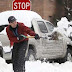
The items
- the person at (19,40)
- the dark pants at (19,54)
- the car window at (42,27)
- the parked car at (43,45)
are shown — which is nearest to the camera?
the person at (19,40)

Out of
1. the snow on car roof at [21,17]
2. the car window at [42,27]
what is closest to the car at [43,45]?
the car window at [42,27]

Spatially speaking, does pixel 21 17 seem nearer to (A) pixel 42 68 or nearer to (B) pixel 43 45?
(B) pixel 43 45

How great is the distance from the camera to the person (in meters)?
8.00

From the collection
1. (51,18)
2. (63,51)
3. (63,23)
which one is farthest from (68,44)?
(51,18)

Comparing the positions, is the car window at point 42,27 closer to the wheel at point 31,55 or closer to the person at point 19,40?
the wheel at point 31,55

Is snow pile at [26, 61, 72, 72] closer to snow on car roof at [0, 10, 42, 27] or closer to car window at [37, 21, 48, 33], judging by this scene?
car window at [37, 21, 48, 33]

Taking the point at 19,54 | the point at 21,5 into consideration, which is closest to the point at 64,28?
the point at 21,5

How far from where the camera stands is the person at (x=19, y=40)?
8.00 metres

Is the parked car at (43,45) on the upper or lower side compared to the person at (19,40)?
lower

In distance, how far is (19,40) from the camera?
8.14 m

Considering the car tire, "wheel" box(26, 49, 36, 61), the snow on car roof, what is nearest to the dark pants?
"wheel" box(26, 49, 36, 61)

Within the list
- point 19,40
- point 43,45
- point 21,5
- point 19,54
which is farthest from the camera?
point 21,5

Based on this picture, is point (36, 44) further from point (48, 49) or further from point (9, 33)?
point (9, 33)

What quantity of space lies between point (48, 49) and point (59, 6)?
33256 mm
